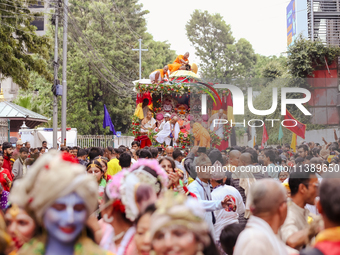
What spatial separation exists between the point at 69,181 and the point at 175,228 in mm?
576

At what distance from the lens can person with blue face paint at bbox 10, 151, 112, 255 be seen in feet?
6.75

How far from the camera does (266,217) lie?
2.99 metres

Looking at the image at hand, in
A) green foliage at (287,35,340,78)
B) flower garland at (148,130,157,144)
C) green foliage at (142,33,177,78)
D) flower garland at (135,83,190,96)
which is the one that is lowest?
flower garland at (148,130,157,144)

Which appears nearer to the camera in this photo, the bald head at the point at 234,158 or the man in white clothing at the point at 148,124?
the bald head at the point at 234,158

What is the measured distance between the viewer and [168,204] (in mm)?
2230

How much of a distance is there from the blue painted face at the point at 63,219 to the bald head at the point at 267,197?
138cm

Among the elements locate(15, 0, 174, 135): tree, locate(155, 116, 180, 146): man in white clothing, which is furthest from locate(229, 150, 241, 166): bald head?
locate(15, 0, 174, 135): tree

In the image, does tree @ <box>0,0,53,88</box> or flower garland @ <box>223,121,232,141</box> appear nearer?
flower garland @ <box>223,121,232,141</box>

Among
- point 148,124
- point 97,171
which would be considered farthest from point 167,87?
point 97,171

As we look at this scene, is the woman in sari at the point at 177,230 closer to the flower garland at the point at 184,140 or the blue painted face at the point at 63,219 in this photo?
the blue painted face at the point at 63,219

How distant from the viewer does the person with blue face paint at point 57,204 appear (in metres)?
2.06

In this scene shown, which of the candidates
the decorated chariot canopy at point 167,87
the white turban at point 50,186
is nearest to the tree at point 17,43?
the decorated chariot canopy at point 167,87

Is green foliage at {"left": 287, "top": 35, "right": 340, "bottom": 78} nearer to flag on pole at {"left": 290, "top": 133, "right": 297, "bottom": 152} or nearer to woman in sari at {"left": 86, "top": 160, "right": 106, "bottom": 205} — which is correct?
flag on pole at {"left": 290, "top": 133, "right": 297, "bottom": 152}

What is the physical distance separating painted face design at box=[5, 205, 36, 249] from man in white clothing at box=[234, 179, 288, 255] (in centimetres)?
132
